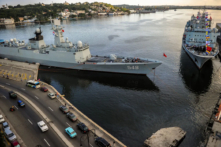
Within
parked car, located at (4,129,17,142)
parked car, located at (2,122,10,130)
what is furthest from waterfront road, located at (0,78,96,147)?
parked car, located at (4,129,17,142)

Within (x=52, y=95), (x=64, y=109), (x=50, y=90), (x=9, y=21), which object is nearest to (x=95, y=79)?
(x=50, y=90)

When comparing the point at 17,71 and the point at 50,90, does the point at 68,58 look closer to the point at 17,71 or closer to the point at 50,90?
the point at 17,71

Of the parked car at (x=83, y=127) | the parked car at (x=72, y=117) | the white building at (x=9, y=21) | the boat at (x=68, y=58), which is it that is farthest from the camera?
the white building at (x=9, y=21)

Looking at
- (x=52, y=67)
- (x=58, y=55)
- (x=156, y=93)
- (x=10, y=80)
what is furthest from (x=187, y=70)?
(x=10, y=80)

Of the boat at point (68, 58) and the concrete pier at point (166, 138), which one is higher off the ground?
the boat at point (68, 58)

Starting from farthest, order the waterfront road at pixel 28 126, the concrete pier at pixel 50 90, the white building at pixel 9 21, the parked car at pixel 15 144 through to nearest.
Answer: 1. the white building at pixel 9 21
2. the concrete pier at pixel 50 90
3. the waterfront road at pixel 28 126
4. the parked car at pixel 15 144

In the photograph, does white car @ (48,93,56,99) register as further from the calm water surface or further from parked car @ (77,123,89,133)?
parked car @ (77,123,89,133)

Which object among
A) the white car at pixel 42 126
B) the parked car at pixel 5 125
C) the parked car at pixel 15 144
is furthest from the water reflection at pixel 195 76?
the parked car at pixel 5 125

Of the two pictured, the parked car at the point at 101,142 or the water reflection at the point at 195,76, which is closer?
the parked car at the point at 101,142

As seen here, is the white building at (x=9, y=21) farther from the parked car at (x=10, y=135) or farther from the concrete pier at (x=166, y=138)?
the concrete pier at (x=166, y=138)

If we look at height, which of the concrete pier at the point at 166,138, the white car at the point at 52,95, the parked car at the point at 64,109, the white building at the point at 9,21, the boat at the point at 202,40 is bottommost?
the concrete pier at the point at 166,138
